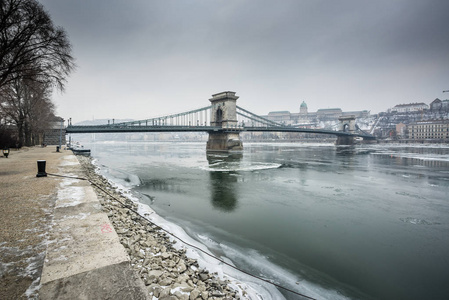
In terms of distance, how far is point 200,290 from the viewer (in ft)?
11.5

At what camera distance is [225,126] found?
4712 cm

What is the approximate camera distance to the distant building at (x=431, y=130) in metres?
84.9

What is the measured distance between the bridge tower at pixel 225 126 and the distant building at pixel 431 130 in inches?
3431

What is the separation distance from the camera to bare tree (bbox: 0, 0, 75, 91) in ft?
33.0

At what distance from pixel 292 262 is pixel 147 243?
3.37 metres

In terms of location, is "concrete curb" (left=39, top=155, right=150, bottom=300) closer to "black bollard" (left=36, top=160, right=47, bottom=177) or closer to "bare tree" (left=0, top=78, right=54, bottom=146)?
"black bollard" (left=36, top=160, right=47, bottom=177)

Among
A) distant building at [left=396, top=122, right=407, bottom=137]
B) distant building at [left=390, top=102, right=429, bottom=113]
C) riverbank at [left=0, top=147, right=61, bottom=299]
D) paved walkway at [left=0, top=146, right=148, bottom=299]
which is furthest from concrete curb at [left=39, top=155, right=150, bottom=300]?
distant building at [left=390, top=102, right=429, bottom=113]

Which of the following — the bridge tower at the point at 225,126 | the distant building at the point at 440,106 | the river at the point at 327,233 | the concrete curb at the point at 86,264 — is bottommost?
the river at the point at 327,233

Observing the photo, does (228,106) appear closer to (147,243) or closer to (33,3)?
(33,3)

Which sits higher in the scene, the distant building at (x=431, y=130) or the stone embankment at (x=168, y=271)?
the distant building at (x=431, y=130)

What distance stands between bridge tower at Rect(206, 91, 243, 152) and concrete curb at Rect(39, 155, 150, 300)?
40425mm

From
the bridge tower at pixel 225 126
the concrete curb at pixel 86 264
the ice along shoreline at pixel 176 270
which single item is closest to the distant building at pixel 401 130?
the bridge tower at pixel 225 126

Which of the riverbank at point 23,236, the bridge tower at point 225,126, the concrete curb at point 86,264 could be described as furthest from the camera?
the bridge tower at point 225,126

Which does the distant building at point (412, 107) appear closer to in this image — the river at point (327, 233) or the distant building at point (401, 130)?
the distant building at point (401, 130)
